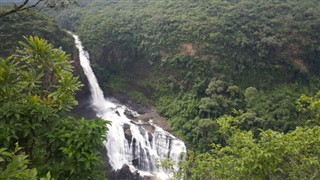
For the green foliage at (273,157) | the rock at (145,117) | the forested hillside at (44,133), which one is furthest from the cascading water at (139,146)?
the forested hillside at (44,133)

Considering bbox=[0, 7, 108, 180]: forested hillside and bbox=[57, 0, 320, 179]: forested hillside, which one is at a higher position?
bbox=[0, 7, 108, 180]: forested hillside

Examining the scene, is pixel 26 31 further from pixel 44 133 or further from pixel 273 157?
pixel 273 157

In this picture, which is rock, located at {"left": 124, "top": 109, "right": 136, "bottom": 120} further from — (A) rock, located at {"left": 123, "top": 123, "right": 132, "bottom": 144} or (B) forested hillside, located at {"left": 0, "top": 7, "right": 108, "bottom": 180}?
A: (B) forested hillside, located at {"left": 0, "top": 7, "right": 108, "bottom": 180}

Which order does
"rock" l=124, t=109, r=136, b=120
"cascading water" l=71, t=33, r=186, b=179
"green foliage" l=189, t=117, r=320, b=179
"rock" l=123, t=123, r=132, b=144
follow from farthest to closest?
"rock" l=124, t=109, r=136, b=120 < "rock" l=123, t=123, r=132, b=144 < "cascading water" l=71, t=33, r=186, b=179 < "green foliage" l=189, t=117, r=320, b=179

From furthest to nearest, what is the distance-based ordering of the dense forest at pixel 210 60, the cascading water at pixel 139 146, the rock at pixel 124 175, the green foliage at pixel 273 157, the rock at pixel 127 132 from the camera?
the dense forest at pixel 210 60 → the rock at pixel 127 132 → the cascading water at pixel 139 146 → the rock at pixel 124 175 → the green foliage at pixel 273 157

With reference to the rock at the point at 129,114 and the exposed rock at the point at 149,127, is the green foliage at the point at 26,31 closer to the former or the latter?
the rock at the point at 129,114

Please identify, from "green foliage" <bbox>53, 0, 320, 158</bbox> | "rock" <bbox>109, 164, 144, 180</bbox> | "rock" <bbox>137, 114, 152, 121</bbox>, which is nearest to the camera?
"rock" <bbox>109, 164, 144, 180</bbox>

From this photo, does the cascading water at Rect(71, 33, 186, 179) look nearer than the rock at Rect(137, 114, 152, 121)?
Yes

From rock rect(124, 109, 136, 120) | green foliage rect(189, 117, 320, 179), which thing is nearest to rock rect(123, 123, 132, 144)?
rock rect(124, 109, 136, 120)

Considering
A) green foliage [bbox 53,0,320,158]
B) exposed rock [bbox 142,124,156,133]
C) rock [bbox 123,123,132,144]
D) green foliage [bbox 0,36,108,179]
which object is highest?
green foliage [bbox 0,36,108,179]

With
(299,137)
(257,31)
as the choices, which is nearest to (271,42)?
(257,31)

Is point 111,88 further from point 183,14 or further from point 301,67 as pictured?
point 301,67

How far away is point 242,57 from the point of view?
23.2 metres

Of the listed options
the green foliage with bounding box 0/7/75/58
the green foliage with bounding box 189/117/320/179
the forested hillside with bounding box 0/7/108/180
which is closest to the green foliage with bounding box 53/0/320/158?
the green foliage with bounding box 0/7/75/58
